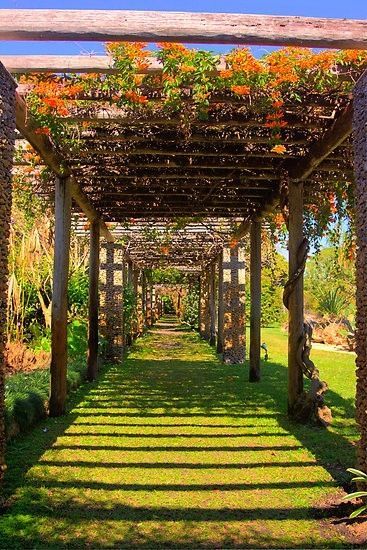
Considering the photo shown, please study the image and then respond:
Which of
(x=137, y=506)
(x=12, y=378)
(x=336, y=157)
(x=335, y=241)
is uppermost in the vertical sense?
(x=336, y=157)

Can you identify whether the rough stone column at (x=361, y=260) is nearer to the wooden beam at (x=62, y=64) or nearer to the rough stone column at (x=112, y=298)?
→ the wooden beam at (x=62, y=64)

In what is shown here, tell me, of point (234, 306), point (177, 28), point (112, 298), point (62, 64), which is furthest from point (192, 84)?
point (112, 298)

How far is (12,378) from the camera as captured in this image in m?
6.97

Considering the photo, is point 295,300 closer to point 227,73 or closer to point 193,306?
point 227,73

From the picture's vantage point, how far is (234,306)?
42.1 ft

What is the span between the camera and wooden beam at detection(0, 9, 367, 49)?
11.9 feet

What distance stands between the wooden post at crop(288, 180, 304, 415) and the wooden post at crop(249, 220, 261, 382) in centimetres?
284

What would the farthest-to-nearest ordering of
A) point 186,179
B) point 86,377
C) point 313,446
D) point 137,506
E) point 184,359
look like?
point 184,359, point 86,377, point 186,179, point 313,446, point 137,506

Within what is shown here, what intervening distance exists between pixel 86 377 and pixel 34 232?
2.69m

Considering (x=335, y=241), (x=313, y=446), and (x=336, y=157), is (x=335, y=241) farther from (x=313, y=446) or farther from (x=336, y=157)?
(x=313, y=446)

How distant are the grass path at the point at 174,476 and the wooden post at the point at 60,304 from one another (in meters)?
0.34

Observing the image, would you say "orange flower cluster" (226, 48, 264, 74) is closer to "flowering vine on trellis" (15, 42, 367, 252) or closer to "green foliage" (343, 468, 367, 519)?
"flowering vine on trellis" (15, 42, 367, 252)

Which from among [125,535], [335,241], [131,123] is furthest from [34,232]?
[125,535]

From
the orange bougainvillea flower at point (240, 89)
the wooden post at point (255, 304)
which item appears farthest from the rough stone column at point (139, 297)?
the orange bougainvillea flower at point (240, 89)
